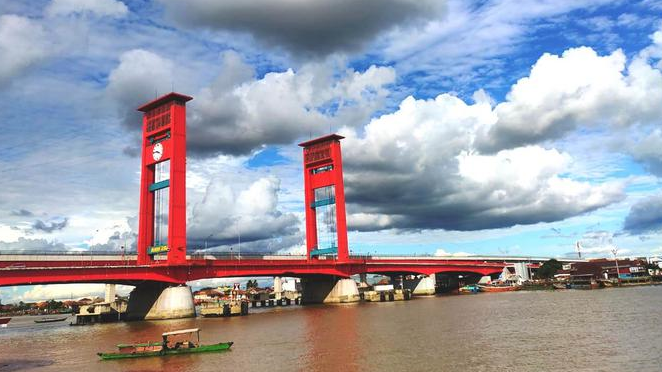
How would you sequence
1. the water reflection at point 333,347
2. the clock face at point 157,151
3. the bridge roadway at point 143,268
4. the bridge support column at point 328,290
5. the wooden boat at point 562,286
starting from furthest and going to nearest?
the wooden boat at point 562,286 < the bridge support column at point 328,290 < the clock face at point 157,151 < the bridge roadway at point 143,268 < the water reflection at point 333,347

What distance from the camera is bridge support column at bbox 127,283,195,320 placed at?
76.6 meters

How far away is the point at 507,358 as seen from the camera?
3269 centimetres

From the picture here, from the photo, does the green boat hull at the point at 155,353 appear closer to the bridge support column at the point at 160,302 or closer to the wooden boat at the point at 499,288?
the bridge support column at the point at 160,302

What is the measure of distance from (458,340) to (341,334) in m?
12.0

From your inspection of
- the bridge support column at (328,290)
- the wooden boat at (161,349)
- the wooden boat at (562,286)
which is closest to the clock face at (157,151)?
the bridge support column at (328,290)

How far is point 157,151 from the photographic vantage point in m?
84.8

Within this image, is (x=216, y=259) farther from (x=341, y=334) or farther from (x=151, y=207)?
(x=341, y=334)

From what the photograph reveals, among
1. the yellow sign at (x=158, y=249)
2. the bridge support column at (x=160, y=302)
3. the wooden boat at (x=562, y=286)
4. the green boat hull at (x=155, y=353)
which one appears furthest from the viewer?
the wooden boat at (x=562, y=286)

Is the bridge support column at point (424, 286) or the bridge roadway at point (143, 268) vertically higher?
the bridge roadway at point (143, 268)

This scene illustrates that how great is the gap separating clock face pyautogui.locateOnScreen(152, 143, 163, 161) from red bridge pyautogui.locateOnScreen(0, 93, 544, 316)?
0.16m

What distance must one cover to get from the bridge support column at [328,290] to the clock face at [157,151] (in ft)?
154

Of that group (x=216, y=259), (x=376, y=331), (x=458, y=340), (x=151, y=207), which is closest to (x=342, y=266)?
(x=216, y=259)

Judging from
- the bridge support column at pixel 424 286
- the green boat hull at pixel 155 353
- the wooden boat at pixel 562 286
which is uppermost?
the bridge support column at pixel 424 286

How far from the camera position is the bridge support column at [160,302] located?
76.6m
